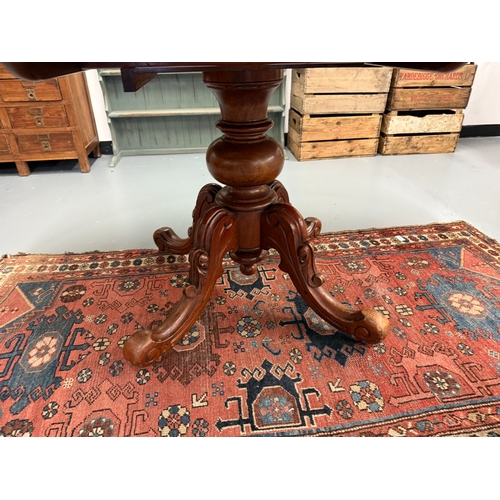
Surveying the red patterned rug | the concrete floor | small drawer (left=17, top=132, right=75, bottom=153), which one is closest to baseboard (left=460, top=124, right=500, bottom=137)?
the concrete floor

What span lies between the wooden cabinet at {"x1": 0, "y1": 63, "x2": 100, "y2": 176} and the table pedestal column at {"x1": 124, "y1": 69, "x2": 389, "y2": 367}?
6.01ft

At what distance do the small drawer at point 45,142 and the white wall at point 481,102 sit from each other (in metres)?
0.55

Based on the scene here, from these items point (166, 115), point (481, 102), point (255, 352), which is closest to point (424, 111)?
point (481, 102)

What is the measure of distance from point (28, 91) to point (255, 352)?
2260 mm

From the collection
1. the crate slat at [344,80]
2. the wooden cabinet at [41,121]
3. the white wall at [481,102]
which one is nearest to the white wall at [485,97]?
the white wall at [481,102]

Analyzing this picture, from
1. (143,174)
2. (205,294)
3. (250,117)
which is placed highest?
(250,117)

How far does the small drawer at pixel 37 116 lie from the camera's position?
7.74 feet

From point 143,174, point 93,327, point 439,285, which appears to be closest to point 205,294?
point 93,327

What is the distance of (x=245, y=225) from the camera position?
1087 millimetres

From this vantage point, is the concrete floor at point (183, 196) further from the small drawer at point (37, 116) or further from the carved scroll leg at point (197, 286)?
the carved scroll leg at point (197, 286)

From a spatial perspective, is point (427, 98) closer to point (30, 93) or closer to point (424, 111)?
point (424, 111)

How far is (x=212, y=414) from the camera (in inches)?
35.5

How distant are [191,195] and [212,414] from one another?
1507 mm

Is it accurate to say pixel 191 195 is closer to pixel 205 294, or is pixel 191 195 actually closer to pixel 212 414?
pixel 205 294
